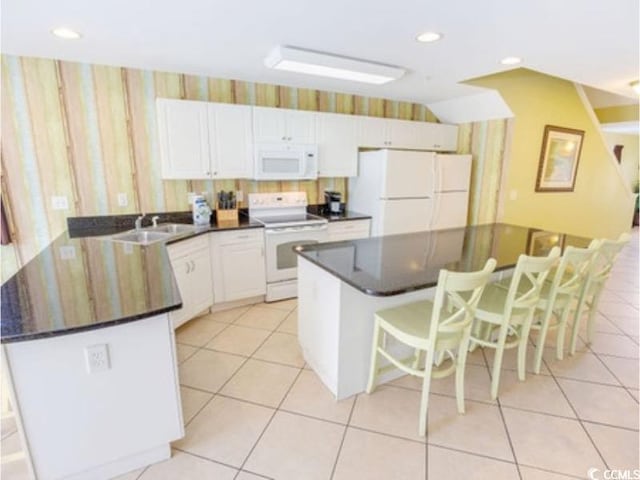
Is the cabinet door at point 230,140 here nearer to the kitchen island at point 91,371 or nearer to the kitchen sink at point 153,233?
the kitchen sink at point 153,233

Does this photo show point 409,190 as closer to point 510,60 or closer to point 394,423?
point 510,60

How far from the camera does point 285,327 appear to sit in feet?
9.96

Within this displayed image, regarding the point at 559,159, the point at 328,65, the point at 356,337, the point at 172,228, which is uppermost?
the point at 328,65

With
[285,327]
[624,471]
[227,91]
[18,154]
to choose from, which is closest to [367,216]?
[285,327]

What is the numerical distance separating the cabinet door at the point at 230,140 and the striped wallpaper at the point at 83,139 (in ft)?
0.93

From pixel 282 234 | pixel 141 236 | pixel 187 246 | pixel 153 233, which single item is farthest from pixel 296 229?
pixel 141 236

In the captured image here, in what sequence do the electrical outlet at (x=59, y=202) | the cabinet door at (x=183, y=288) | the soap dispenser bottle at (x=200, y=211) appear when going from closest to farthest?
the cabinet door at (x=183, y=288), the electrical outlet at (x=59, y=202), the soap dispenser bottle at (x=200, y=211)

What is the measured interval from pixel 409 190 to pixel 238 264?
211 cm

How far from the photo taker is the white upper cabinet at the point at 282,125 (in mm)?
3406

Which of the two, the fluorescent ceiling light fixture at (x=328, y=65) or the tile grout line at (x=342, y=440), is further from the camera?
the fluorescent ceiling light fixture at (x=328, y=65)

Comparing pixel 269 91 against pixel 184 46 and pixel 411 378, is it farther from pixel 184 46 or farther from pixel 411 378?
pixel 411 378

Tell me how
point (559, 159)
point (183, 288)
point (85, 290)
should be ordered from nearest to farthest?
point (85, 290), point (183, 288), point (559, 159)

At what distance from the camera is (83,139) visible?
2998 mm

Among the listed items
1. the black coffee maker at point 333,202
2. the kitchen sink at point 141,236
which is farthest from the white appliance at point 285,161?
the kitchen sink at point 141,236
